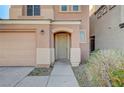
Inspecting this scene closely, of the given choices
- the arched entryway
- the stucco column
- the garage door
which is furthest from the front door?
the garage door

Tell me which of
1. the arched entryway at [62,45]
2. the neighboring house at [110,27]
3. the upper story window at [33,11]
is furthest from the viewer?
the upper story window at [33,11]

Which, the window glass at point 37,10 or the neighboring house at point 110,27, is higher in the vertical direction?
the window glass at point 37,10

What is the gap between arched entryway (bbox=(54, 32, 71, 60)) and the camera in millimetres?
19297

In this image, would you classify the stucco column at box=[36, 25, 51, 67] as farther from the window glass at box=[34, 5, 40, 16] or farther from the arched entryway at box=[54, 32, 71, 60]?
the window glass at box=[34, 5, 40, 16]

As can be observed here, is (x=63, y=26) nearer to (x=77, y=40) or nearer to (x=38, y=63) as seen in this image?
(x=77, y=40)

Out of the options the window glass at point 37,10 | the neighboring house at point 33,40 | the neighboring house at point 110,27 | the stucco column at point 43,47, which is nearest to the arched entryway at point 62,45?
the neighboring house at point 33,40

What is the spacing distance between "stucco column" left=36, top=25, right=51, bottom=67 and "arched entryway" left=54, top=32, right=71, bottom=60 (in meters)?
2.91

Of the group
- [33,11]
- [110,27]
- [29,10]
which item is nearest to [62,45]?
[33,11]

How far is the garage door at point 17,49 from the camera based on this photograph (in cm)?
1683

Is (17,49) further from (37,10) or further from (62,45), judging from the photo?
(37,10)

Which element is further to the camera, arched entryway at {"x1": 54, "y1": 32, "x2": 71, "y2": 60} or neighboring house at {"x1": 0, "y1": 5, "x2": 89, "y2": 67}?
arched entryway at {"x1": 54, "y1": 32, "x2": 71, "y2": 60}

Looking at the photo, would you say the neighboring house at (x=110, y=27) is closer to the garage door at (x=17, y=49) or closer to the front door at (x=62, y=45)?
the front door at (x=62, y=45)

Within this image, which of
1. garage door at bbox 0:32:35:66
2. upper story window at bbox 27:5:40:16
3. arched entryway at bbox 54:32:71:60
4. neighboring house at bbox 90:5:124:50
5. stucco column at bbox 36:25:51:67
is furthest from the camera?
upper story window at bbox 27:5:40:16

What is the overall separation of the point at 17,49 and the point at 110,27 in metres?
8.17
